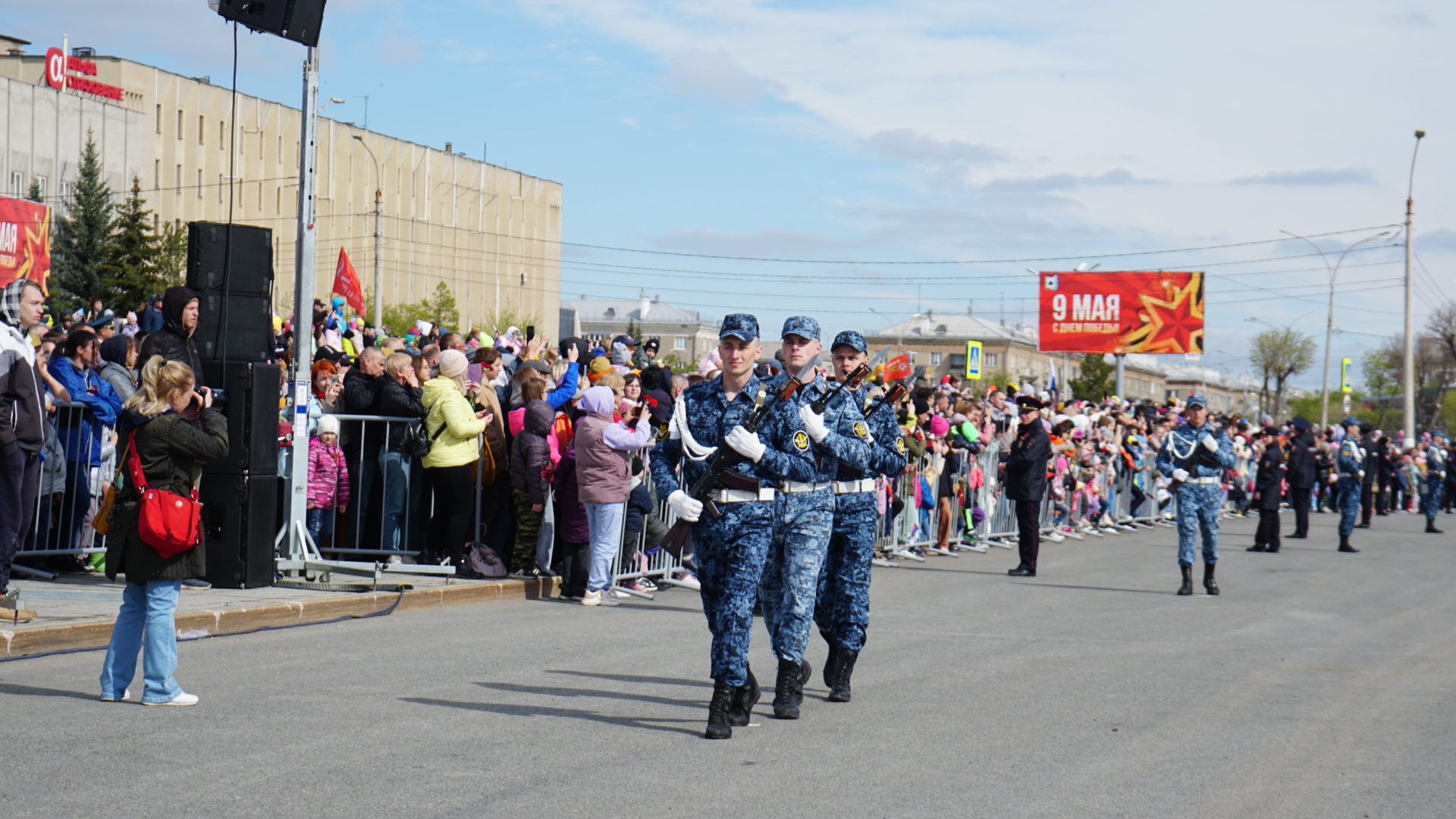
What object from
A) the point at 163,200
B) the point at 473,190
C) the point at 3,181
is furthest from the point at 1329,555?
the point at 473,190

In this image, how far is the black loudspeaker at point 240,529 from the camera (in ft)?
33.8

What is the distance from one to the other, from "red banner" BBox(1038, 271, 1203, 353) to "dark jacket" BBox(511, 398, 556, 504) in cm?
4755

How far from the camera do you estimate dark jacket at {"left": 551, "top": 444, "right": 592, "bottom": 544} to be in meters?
12.1

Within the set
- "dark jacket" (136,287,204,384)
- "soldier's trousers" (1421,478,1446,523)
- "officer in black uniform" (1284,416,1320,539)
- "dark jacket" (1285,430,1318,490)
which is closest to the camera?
"dark jacket" (136,287,204,384)

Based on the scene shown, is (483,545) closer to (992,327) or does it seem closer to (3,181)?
(3,181)

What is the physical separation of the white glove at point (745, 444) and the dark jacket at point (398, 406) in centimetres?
646

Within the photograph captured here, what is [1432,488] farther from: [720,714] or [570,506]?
[720,714]

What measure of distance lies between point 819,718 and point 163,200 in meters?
69.6

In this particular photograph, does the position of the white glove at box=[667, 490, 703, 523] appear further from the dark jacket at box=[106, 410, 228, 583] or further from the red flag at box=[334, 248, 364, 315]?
the red flag at box=[334, 248, 364, 315]

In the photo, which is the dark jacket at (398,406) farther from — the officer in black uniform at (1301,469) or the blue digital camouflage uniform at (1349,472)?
the blue digital camouflage uniform at (1349,472)

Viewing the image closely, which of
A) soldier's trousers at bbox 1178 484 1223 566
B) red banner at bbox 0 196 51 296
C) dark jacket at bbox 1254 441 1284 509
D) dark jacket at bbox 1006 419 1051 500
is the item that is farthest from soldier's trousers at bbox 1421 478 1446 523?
red banner at bbox 0 196 51 296

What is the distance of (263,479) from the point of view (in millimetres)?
10602

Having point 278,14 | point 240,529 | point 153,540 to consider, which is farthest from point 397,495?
point 153,540

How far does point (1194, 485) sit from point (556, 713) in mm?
9192
